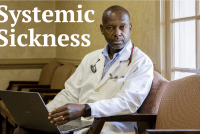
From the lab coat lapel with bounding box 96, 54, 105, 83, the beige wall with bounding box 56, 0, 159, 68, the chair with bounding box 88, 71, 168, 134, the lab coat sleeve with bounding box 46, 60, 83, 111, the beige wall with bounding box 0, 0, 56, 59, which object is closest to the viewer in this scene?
the chair with bounding box 88, 71, 168, 134

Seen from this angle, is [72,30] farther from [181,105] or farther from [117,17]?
[181,105]

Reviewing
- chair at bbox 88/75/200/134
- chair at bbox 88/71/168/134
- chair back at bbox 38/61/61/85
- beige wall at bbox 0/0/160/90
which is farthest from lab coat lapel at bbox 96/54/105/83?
chair back at bbox 38/61/61/85

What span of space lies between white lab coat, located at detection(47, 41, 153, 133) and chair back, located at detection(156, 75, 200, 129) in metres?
0.21

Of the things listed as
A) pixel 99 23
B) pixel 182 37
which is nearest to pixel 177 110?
pixel 182 37

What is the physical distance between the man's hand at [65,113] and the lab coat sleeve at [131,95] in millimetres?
91

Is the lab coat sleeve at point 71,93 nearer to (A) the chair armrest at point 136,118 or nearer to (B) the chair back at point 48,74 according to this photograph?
(A) the chair armrest at point 136,118

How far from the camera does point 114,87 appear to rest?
1995 mm

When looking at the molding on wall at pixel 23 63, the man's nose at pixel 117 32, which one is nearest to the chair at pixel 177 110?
the man's nose at pixel 117 32

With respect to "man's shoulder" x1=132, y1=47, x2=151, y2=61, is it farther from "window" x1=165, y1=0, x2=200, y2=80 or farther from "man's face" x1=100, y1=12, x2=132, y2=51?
"window" x1=165, y1=0, x2=200, y2=80

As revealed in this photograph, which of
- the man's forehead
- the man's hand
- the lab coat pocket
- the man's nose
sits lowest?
the man's hand

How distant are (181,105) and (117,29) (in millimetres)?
782

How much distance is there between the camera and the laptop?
1572 millimetres

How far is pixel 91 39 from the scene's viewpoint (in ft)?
12.7

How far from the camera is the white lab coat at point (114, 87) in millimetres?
1764
